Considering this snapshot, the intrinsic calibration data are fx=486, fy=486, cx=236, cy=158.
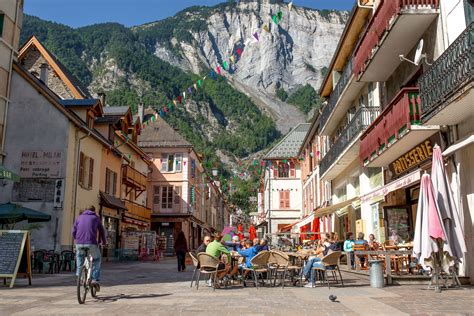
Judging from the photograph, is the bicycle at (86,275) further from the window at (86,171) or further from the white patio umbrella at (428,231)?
the window at (86,171)

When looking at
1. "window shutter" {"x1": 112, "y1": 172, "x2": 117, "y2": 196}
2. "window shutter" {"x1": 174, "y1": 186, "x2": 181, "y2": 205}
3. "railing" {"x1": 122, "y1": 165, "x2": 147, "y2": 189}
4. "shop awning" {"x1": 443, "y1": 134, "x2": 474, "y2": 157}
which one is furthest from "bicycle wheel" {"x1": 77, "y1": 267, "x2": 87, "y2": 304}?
"window shutter" {"x1": 174, "y1": 186, "x2": 181, "y2": 205}

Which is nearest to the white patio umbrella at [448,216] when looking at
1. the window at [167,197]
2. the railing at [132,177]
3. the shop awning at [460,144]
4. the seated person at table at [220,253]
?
the shop awning at [460,144]

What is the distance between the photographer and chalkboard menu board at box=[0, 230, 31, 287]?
11.2 meters

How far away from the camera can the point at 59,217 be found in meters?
21.1

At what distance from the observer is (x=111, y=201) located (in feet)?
87.8

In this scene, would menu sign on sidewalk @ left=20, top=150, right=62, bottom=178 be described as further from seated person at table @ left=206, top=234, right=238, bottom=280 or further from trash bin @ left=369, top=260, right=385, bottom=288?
trash bin @ left=369, top=260, right=385, bottom=288

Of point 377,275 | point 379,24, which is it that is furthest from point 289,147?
point 377,275

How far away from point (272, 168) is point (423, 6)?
35339 millimetres

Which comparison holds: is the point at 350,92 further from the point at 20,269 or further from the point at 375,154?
the point at 20,269

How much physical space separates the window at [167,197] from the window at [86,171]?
60.7 feet

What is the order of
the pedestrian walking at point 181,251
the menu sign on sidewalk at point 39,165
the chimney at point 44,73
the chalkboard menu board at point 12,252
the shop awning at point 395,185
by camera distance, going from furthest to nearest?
the chimney at point 44,73
the menu sign on sidewalk at point 39,165
the pedestrian walking at point 181,251
the shop awning at point 395,185
the chalkboard menu board at point 12,252

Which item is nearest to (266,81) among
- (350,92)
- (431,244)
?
(350,92)

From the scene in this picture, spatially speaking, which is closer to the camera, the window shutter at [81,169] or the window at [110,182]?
the window shutter at [81,169]

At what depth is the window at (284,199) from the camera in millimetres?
46844
